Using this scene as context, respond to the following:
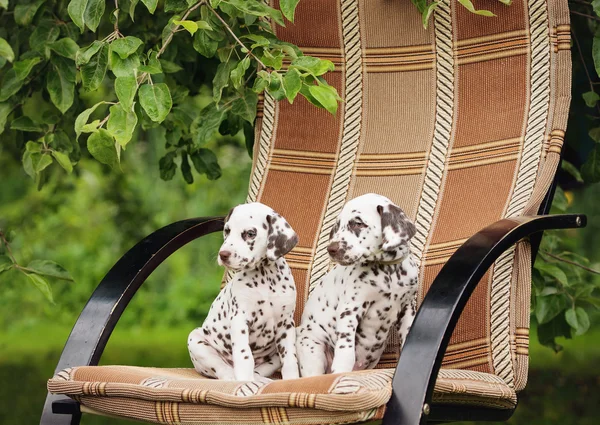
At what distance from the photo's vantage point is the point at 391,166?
2.46m

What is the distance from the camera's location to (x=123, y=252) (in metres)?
6.22

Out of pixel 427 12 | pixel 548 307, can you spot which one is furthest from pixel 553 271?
pixel 427 12

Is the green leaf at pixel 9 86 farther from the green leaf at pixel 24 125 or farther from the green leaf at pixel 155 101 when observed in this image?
the green leaf at pixel 155 101

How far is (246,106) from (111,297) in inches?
32.3

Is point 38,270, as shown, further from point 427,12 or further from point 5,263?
point 427,12

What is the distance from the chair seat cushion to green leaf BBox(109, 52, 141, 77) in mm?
607

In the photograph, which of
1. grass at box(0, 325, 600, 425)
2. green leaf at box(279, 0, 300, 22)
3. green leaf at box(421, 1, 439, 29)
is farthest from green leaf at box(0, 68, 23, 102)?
grass at box(0, 325, 600, 425)

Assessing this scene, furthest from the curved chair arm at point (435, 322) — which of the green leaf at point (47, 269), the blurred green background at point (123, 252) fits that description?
the blurred green background at point (123, 252)

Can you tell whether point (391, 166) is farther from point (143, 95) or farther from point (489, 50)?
point (143, 95)

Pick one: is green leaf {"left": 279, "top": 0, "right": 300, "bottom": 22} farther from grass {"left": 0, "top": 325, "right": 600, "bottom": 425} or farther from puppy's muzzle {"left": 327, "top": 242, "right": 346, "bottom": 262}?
grass {"left": 0, "top": 325, "right": 600, "bottom": 425}

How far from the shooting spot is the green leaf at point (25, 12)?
2793 mm

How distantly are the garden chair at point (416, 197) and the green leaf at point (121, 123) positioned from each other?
1.38 feet

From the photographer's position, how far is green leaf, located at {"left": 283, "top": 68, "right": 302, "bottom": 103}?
1917mm

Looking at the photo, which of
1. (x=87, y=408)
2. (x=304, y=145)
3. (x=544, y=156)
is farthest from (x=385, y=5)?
(x=87, y=408)
